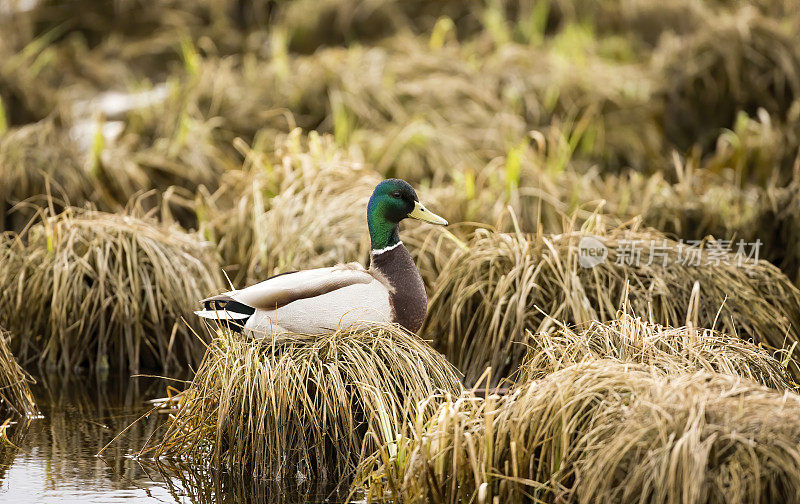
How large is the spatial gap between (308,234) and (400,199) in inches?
72.6

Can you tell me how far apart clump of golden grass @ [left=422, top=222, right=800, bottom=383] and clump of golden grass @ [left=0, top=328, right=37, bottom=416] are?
211 centimetres

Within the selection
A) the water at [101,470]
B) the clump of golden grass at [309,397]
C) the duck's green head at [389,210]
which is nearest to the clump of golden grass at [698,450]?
the clump of golden grass at [309,397]

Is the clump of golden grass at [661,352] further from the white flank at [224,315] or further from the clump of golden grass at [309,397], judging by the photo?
the white flank at [224,315]

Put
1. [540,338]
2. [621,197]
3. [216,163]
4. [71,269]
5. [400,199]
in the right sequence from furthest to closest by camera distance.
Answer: [216,163] → [621,197] → [71,269] → [400,199] → [540,338]

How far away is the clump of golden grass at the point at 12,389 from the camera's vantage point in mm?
5670

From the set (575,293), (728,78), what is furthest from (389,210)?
(728,78)

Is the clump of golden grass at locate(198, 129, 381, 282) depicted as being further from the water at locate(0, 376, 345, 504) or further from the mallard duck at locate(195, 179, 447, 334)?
the mallard duck at locate(195, 179, 447, 334)

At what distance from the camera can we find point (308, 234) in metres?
7.19

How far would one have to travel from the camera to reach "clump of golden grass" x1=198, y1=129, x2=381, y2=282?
7156 mm

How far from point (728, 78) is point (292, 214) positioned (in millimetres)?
5007

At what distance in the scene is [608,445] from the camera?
3812 millimetres

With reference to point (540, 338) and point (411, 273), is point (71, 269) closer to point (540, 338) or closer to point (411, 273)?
point (411, 273)

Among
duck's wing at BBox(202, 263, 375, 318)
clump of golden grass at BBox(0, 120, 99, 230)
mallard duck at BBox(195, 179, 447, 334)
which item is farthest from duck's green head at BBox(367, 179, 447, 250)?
clump of golden grass at BBox(0, 120, 99, 230)

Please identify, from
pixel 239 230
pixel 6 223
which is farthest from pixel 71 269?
pixel 6 223
